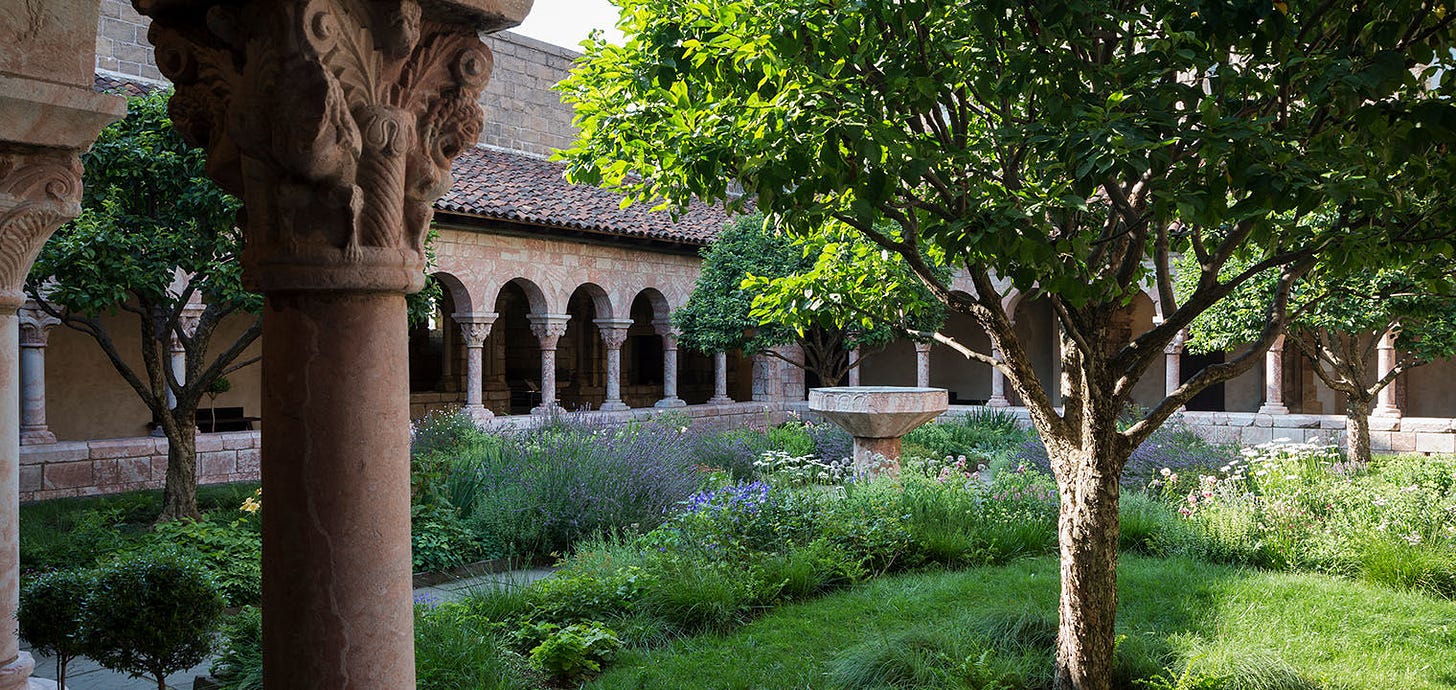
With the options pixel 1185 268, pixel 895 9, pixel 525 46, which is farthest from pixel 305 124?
pixel 525 46

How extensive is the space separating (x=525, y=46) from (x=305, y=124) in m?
15.8

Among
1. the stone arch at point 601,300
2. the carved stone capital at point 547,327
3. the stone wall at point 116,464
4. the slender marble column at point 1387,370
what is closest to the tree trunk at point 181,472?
the stone wall at point 116,464

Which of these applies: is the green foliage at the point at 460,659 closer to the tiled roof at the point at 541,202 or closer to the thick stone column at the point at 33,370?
the thick stone column at the point at 33,370

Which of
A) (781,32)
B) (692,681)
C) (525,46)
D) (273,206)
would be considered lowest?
(692,681)

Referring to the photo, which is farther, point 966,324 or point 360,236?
point 966,324

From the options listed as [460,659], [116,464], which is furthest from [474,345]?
[460,659]

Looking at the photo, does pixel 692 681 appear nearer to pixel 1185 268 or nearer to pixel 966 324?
pixel 1185 268

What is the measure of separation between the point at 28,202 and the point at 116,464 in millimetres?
7548

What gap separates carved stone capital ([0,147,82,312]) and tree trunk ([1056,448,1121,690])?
12.7 ft

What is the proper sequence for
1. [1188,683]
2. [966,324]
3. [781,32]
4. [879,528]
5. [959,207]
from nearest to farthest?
1. [781,32]
2. [959,207]
3. [1188,683]
4. [879,528]
5. [966,324]

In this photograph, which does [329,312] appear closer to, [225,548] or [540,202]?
[225,548]

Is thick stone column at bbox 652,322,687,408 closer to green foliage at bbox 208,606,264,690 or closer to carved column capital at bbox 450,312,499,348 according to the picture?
carved column capital at bbox 450,312,499,348

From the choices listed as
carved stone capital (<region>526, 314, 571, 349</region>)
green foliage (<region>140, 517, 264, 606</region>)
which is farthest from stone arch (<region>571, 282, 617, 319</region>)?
green foliage (<region>140, 517, 264, 606</region>)

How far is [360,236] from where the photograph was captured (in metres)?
1.92
